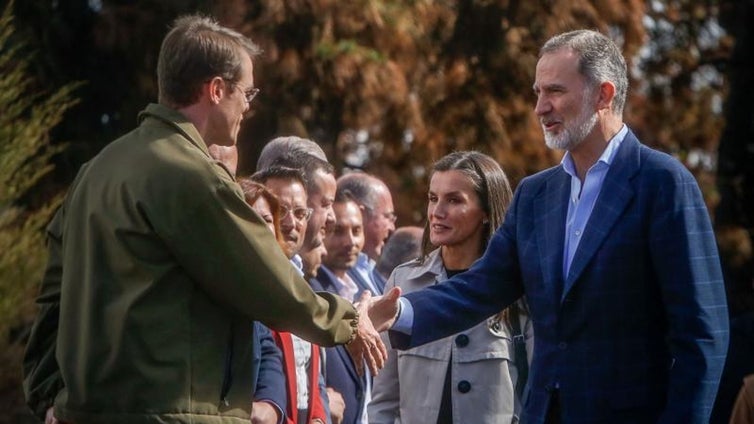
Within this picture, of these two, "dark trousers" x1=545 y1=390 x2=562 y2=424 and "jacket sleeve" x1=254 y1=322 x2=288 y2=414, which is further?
"jacket sleeve" x1=254 y1=322 x2=288 y2=414

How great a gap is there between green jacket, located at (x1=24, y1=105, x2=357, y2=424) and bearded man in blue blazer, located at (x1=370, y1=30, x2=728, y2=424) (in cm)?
91

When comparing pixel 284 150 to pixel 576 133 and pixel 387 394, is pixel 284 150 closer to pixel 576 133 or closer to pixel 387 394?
pixel 387 394

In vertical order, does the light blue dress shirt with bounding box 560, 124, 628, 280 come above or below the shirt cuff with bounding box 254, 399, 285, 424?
above

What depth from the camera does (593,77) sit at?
5.32 m

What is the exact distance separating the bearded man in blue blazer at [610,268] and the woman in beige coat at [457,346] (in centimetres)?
79

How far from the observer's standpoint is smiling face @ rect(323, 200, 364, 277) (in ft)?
26.8

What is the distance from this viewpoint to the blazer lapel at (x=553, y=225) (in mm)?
5211

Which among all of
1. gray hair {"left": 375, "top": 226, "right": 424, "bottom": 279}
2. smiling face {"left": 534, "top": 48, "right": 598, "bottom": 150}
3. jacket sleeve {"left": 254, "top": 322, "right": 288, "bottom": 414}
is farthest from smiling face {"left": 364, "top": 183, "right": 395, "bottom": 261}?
smiling face {"left": 534, "top": 48, "right": 598, "bottom": 150}

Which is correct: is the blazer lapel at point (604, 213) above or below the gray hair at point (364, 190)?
above

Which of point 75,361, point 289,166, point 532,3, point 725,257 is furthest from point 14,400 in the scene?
point 725,257

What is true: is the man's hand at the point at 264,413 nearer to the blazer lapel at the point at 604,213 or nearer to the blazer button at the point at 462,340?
the blazer button at the point at 462,340

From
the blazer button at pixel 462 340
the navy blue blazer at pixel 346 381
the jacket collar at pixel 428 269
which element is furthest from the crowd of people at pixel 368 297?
the navy blue blazer at pixel 346 381

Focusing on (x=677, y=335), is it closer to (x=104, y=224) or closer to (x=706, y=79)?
(x=104, y=224)

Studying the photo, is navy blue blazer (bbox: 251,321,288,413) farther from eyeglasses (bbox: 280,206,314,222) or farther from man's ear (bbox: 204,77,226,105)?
man's ear (bbox: 204,77,226,105)
